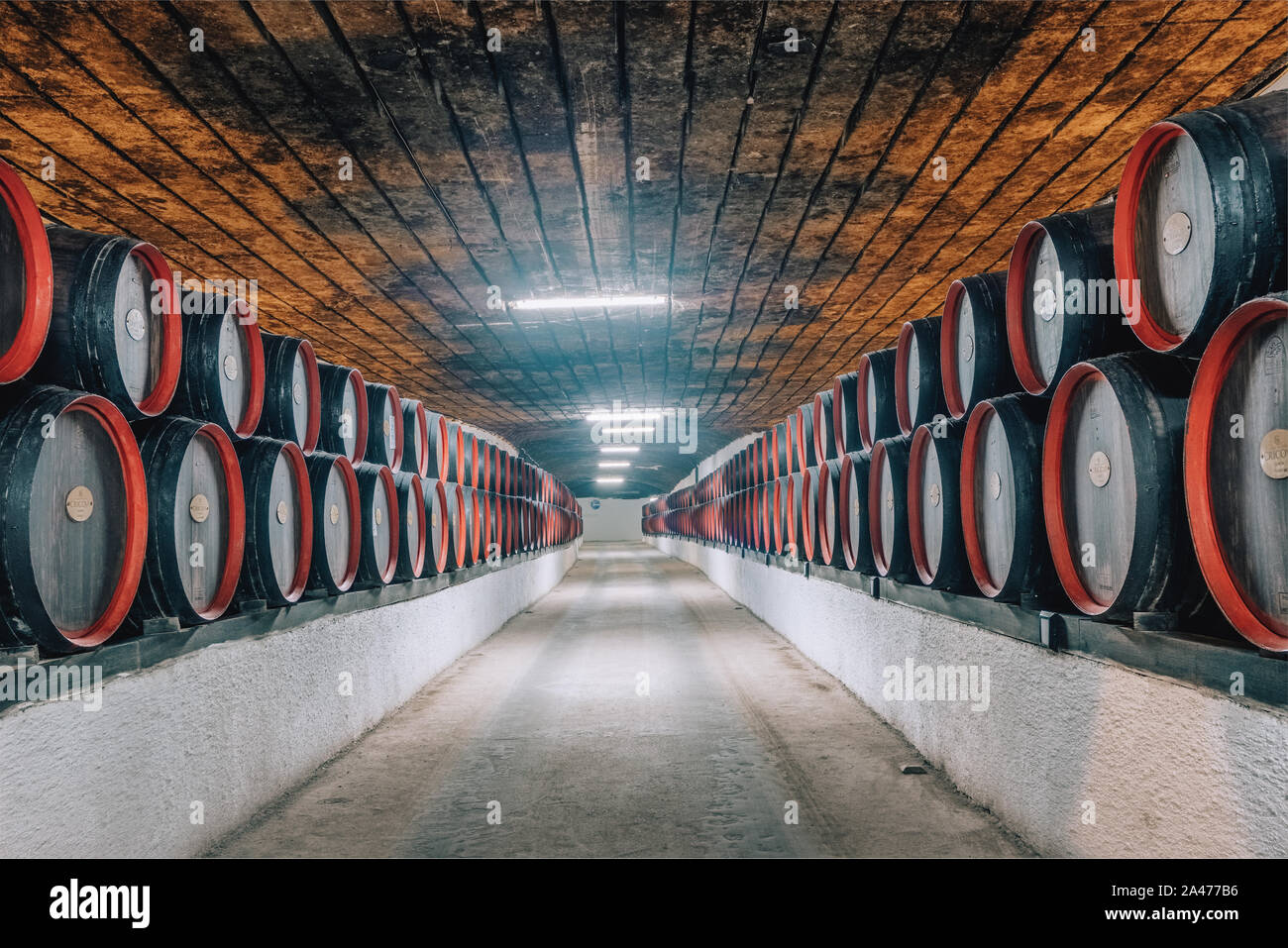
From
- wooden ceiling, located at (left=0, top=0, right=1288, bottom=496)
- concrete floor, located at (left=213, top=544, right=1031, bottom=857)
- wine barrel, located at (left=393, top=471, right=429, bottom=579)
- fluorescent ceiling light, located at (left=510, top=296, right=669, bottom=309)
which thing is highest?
wooden ceiling, located at (left=0, top=0, right=1288, bottom=496)

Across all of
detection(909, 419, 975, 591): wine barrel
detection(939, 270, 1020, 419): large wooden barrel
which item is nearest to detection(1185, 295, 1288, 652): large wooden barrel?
detection(939, 270, 1020, 419): large wooden barrel

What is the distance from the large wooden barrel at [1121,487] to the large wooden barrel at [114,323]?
306 centimetres

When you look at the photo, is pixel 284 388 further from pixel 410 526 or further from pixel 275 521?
pixel 410 526

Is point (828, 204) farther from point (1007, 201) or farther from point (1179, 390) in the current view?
point (1179, 390)

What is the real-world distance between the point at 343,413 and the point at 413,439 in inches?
60.7

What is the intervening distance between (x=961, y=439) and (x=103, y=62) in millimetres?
3982

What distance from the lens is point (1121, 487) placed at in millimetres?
2576

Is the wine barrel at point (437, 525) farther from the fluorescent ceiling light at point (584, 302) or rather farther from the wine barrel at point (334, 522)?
the fluorescent ceiling light at point (584, 302)

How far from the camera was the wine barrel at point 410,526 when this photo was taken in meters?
6.16

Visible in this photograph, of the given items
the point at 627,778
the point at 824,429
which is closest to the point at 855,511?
the point at 824,429

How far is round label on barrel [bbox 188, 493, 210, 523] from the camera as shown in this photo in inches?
128

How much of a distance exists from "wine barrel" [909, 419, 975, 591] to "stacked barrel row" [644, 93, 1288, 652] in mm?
11

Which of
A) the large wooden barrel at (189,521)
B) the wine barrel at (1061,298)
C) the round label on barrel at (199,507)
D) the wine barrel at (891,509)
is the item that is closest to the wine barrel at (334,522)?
the large wooden barrel at (189,521)

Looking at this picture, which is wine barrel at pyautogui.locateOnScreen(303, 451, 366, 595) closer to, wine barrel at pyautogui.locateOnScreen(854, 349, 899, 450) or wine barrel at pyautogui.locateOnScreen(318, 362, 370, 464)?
wine barrel at pyautogui.locateOnScreen(318, 362, 370, 464)
